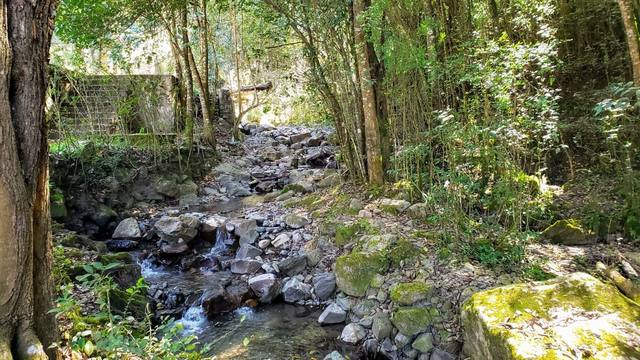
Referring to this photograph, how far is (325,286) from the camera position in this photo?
15.8 ft

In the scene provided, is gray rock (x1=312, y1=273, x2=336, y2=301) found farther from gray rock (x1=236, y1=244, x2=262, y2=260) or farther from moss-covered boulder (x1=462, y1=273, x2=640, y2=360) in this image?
moss-covered boulder (x1=462, y1=273, x2=640, y2=360)

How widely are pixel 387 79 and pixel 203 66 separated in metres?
8.39

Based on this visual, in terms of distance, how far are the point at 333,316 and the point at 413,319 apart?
95 cm

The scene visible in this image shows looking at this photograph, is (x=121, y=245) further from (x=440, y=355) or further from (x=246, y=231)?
(x=440, y=355)

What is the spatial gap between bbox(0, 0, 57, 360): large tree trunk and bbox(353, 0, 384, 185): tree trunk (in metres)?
4.51

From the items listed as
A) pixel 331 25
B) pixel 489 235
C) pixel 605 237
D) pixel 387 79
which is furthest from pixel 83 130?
pixel 605 237

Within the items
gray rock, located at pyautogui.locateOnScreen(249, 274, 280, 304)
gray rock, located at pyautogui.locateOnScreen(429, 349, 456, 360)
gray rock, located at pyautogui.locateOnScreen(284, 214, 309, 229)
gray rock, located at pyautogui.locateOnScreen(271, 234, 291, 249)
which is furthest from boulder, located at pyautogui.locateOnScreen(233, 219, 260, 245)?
gray rock, located at pyautogui.locateOnScreen(429, 349, 456, 360)

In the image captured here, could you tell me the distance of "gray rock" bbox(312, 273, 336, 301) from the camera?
15.7 feet

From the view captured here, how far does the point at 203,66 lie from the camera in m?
12.6

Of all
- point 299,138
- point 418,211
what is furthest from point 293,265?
point 299,138

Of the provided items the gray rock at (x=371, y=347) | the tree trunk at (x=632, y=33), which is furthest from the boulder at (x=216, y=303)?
the tree trunk at (x=632, y=33)

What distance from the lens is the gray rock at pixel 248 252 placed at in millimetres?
6025

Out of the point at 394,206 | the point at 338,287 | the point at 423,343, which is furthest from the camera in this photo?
the point at 394,206

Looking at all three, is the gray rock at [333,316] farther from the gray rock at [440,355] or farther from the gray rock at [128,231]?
the gray rock at [128,231]
